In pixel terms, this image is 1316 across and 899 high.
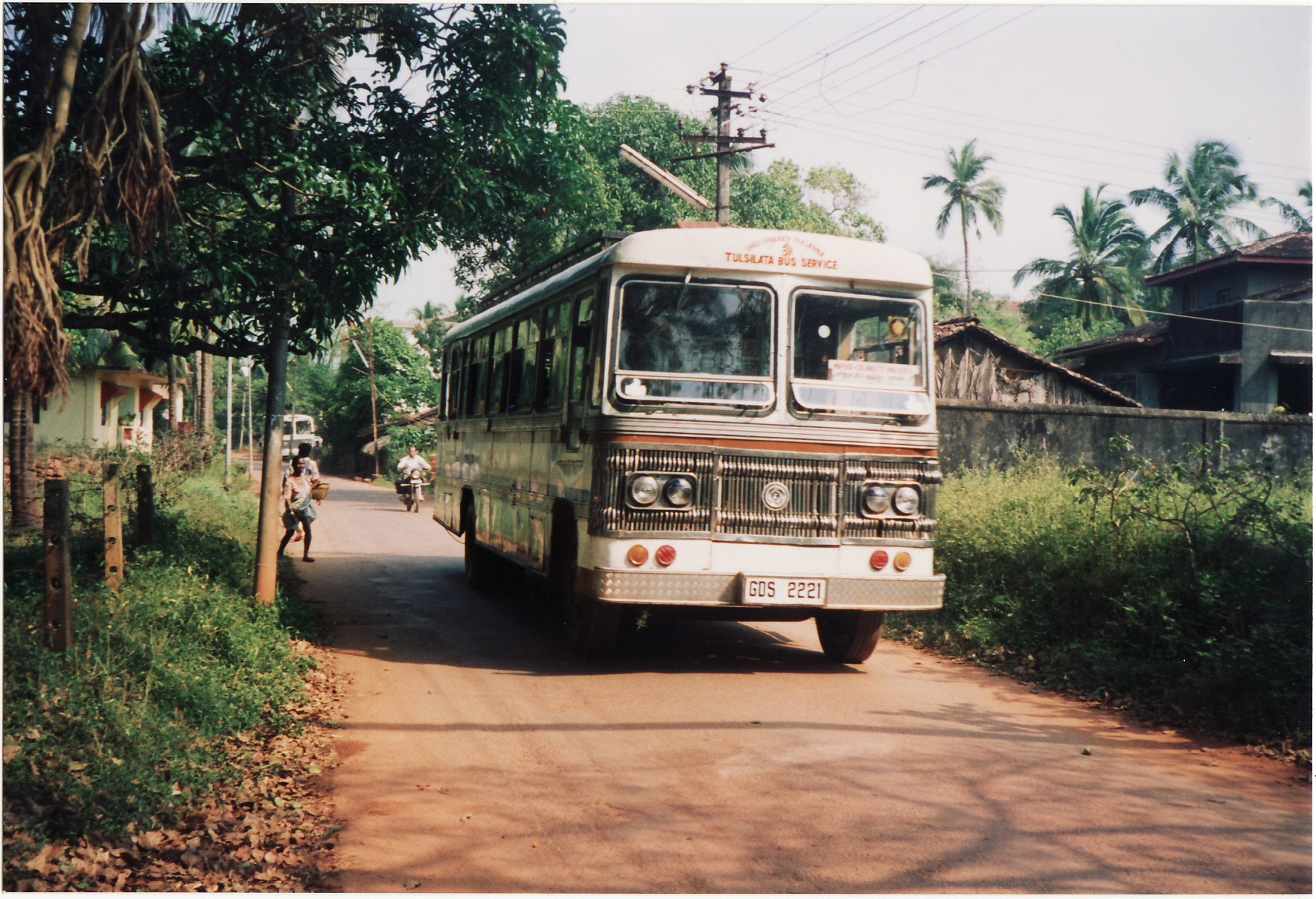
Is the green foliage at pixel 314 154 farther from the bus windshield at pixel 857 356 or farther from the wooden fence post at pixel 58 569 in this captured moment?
the bus windshield at pixel 857 356

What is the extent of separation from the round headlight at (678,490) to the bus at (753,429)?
11mm

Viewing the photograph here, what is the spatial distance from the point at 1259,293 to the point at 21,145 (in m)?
24.4

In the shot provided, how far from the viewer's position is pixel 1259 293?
78.3 ft

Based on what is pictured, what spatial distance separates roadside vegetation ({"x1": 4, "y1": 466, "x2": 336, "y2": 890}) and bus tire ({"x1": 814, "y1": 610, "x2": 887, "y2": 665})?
3786 mm

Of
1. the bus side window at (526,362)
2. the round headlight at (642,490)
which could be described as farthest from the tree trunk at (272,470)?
the round headlight at (642,490)

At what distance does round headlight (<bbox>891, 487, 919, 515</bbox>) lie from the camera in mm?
7531

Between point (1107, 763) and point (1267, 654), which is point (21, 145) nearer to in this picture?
point (1107, 763)

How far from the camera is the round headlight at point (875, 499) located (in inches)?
295

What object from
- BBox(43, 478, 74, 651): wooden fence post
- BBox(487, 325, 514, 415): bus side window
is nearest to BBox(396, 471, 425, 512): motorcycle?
BBox(487, 325, 514, 415): bus side window

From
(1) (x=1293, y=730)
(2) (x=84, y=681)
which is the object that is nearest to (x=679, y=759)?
(2) (x=84, y=681)

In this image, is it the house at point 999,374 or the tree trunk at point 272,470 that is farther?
the house at point 999,374

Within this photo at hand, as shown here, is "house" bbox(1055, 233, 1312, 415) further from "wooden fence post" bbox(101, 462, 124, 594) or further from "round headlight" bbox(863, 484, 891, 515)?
"wooden fence post" bbox(101, 462, 124, 594)

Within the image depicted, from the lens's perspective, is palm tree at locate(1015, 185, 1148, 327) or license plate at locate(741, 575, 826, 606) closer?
license plate at locate(741, 575, 826, 606)

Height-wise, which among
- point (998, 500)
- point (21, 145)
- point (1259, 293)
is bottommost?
point (998, 500)
